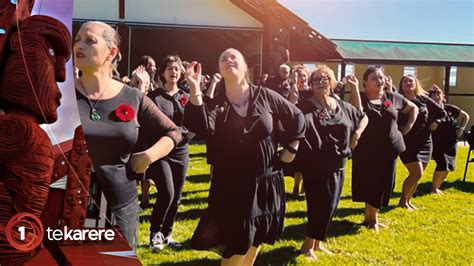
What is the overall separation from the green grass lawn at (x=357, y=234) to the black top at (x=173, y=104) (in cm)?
16

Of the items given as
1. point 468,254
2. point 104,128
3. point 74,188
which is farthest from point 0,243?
point 468,254

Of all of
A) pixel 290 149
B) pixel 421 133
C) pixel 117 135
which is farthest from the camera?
pixel 421 133

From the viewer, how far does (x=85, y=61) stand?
4.20 feet

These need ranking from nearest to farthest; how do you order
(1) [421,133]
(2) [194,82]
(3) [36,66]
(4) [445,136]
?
(3) [36,66]
(2) [194,82]
(1) [421,133]
(4) [445,136]

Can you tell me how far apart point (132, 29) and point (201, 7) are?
0.19 meters

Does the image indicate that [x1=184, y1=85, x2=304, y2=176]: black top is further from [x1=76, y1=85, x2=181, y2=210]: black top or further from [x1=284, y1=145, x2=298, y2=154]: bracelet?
[x1=76, y1=85, x2=181, y2=210]: black top

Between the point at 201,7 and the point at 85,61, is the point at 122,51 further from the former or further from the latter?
the point at 201,7

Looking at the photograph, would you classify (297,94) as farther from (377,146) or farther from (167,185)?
(167,185)

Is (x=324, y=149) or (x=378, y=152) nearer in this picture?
(x=324, y=149)

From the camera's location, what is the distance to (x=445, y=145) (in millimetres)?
2295

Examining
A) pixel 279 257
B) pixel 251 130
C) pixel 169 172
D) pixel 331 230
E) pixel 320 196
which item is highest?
pixel 251 130

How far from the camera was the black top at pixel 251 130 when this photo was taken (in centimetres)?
165

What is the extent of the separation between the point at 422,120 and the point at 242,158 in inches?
31.8

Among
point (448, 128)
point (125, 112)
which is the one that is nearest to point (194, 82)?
point (125, 112)
